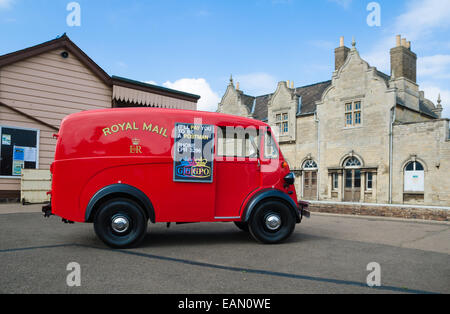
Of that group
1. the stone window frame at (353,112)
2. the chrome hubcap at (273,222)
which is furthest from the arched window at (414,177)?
the chrome hubcap at (273,222)

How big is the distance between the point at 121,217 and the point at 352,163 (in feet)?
72.4

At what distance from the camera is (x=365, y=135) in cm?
2456

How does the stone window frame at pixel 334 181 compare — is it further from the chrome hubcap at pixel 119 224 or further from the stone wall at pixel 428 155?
the chrome hubcap at pixel 119 224

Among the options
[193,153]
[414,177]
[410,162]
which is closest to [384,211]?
[414,177]

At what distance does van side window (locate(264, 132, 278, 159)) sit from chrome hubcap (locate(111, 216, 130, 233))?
9.01 feet

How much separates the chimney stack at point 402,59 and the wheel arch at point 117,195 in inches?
997

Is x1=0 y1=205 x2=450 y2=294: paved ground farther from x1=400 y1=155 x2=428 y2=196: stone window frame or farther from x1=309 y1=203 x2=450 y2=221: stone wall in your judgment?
x1=400 y1=155 x2=428 y2=196: stone window frame

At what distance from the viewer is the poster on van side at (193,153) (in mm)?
6289

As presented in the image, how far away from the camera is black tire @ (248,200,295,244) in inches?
258

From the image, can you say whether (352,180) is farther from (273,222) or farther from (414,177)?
(273,222)

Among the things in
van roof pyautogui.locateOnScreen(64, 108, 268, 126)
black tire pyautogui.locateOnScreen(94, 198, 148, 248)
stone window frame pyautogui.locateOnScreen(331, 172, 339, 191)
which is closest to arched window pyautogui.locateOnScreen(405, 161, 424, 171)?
stone window frame pyautogui.locateOnScreen(331, 172, 339, 191)

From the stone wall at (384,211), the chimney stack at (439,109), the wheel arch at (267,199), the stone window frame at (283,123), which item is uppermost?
the chimney stack at (439,109)

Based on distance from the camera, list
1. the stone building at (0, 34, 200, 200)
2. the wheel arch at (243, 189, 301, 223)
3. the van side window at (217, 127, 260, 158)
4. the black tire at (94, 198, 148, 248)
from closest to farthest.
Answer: the black tire at (94, 198, 148, 248), the wheel arch at (243, 189, 301, 223), the van side window at (217, 127, 260, 158), the stone building at (0, 34, 200, 200)
